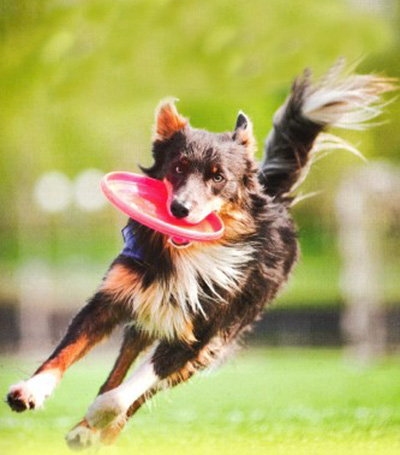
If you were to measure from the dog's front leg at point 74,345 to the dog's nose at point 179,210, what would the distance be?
0.53 metres

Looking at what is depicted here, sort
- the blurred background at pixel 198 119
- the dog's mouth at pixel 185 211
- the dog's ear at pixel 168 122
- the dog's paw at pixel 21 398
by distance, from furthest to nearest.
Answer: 1. the blurred background at pixel 198 119
2. the dog's ear at pixel 168 122
3. the dog's paw at pixel 21 398
4. the dog's mouth at pixel 185 211

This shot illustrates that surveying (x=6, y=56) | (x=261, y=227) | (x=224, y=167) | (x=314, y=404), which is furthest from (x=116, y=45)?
(x=314, y=404)

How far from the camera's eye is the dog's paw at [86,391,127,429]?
3883 millimetres

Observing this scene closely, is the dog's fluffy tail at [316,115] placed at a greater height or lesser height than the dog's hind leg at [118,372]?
greater

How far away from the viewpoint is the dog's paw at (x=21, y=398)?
3.82m

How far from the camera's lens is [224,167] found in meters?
3.82

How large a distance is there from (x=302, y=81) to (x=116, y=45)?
3.06ft

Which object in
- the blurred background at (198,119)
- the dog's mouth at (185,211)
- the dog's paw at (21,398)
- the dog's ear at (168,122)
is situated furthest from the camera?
the blurred background at (198,119)

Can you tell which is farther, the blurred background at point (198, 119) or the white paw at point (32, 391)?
the blurred background at point (198, 119)

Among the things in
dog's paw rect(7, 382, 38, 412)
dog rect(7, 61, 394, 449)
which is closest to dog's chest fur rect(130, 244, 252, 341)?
dog rect(7, 61, 394, 449)

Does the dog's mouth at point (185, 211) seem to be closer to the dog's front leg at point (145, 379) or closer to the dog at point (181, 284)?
the dog at point (181, 284)

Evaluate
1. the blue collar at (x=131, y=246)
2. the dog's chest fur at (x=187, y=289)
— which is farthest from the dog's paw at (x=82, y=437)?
the blue collar at (x=131, y=246)

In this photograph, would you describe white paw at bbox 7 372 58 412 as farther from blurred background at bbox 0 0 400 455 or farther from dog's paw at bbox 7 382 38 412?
blurred background at bbox 0 0 400 455

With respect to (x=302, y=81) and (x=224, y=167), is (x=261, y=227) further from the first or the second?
(x=302, y=81)
